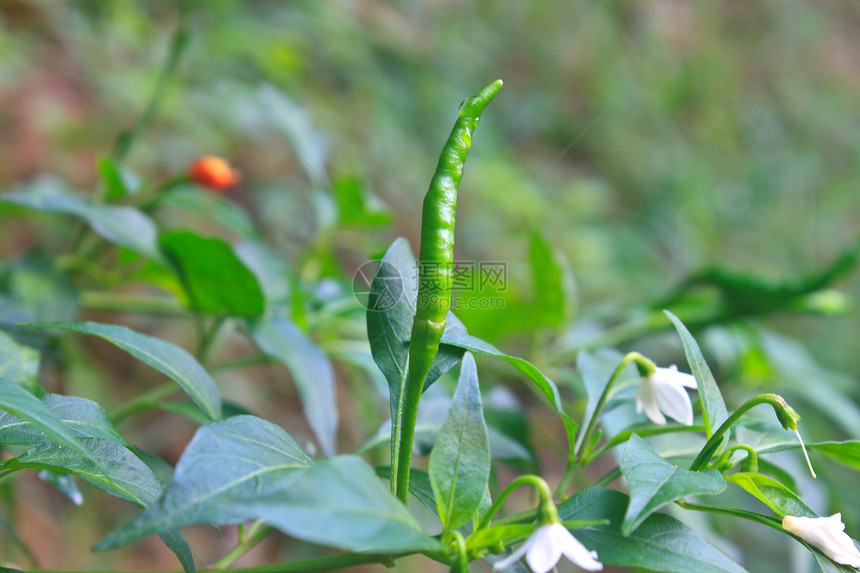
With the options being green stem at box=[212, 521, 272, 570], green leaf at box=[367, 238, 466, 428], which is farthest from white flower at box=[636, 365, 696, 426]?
green stem at box=[212, 521, 272, 570]

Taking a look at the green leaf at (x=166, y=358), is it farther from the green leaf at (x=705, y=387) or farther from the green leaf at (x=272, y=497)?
the green leaf at (x=705, y=387)

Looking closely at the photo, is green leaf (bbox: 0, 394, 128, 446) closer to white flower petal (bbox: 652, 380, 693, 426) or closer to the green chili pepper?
the green chili pepper

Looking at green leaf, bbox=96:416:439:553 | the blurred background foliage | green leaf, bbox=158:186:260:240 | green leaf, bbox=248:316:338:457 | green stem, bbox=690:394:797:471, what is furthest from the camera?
the blurred background foliage

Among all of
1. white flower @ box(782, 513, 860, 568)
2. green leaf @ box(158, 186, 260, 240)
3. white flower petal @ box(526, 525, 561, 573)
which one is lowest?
white flower @ box(782, 513, 860, 568)

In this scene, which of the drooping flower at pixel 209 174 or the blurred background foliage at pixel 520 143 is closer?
the drooping flower at pixel 209 174

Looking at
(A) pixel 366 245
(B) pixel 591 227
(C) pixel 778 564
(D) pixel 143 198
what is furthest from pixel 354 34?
(C) pixel 778 564

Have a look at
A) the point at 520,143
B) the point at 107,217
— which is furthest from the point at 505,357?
the point at 520,143

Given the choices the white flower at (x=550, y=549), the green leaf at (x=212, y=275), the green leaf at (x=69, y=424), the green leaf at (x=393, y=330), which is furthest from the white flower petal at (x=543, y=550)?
the green leaf at (x=212, y=275)

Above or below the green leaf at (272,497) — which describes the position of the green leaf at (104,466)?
below
